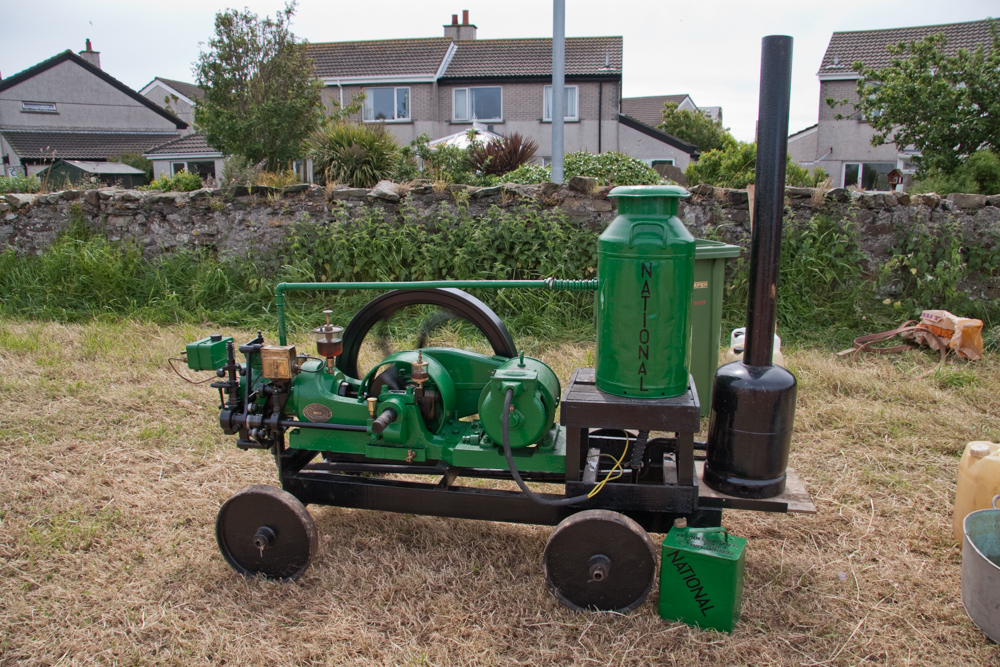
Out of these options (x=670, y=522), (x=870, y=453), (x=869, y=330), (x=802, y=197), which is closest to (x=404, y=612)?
(x=670, y=522)

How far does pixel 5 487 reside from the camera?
333 cm

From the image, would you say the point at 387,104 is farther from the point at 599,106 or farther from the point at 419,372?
the point at 419,372

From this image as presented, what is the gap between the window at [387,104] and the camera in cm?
2305

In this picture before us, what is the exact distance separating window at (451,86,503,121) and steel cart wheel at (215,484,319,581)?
864 inches

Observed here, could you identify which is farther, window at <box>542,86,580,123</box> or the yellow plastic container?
window at <box>542,86,580,123</box>

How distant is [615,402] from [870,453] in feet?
7.00

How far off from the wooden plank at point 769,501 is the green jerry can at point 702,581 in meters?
0.14

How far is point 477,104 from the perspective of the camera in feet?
76.0

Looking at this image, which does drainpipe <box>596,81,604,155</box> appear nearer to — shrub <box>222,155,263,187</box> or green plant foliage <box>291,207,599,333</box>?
shrub <box>222,155,263,187</box>

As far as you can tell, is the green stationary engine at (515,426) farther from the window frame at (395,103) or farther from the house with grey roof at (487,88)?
the window frame at (395,103)

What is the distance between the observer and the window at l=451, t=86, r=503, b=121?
23.0 m

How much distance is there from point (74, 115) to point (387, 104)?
1743cm

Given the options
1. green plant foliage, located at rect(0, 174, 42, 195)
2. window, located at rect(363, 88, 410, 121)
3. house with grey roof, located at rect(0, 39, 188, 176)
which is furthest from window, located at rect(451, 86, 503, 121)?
house with grey roof, located at rect(0, 39, 188, 176)

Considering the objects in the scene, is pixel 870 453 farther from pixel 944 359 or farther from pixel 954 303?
pixel 954 303
